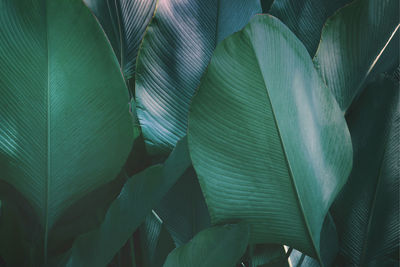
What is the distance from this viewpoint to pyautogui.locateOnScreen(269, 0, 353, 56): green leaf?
549 millimetres

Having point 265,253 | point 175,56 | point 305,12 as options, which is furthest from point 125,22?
point 265,253

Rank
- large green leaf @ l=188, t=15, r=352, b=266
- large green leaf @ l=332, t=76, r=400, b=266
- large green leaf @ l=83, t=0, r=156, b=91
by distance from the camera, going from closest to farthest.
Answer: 1. large green leaf @ l=188, t=15, r=352, b=266
2. large green leaf @ l=332, t=76, r=400, b=266
3. large green leaf @ l=83, t=0, r=156, b=91

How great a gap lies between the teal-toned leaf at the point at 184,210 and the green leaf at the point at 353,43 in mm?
195

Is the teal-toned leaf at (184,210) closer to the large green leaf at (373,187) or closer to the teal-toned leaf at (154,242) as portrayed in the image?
the teal-toned leaf at (154,242)

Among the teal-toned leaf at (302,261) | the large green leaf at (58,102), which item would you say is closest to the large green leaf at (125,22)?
the large green leaf at (58,102)

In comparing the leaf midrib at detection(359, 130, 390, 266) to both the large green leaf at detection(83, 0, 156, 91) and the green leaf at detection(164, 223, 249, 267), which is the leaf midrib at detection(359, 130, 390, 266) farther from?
the large green leaf at detection(83, 0, 156, 91)

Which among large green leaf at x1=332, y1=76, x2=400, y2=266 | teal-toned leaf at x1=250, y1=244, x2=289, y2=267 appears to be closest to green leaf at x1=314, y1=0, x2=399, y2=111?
large green leaf at x1=332, y1=76, x2=400, y2=266

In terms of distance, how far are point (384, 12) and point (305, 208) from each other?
0.25 metres

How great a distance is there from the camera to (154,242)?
52 centimetres

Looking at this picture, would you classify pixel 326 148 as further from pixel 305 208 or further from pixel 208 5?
pixel 208 5

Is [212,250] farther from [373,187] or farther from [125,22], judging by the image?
[125,22]

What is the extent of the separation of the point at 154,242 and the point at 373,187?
26cm

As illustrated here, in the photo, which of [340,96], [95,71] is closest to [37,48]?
[95,71]

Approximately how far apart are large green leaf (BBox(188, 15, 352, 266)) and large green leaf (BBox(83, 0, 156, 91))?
0.87 ft
